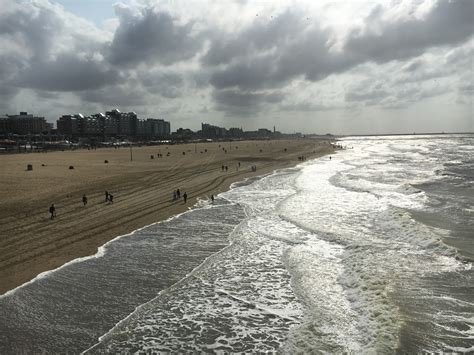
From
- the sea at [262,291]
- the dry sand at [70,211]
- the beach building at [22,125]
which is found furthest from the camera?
the beach building at [22,125]

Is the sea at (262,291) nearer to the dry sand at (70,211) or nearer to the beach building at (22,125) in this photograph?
the dry sand at (70,211)

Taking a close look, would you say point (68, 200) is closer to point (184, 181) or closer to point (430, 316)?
point (184, 181)

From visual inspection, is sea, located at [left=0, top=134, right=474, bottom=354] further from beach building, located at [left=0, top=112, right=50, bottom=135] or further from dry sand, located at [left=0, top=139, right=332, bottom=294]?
beach building, located at [left=0, top=112, right=50, bottom=135]

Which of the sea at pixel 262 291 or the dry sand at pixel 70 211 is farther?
the dry sand at pixel 70 211

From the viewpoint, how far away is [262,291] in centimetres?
1249

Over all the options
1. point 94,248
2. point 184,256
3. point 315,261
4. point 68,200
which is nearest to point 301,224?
point 315,261

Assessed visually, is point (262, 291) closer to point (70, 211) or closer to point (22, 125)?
point (70, 211)

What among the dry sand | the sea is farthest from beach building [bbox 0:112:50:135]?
the sea

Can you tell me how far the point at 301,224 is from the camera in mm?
20969

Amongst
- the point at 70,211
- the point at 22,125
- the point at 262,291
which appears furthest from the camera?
the point at 22,125

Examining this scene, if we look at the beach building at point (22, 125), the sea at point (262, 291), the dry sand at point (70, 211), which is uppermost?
the beach building at point (22, 125)

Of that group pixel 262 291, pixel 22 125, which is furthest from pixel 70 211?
pixel 22 125

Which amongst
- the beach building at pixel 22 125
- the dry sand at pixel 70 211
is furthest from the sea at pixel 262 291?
the beach building at pixel 22 125

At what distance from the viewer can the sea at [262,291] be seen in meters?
9.38
